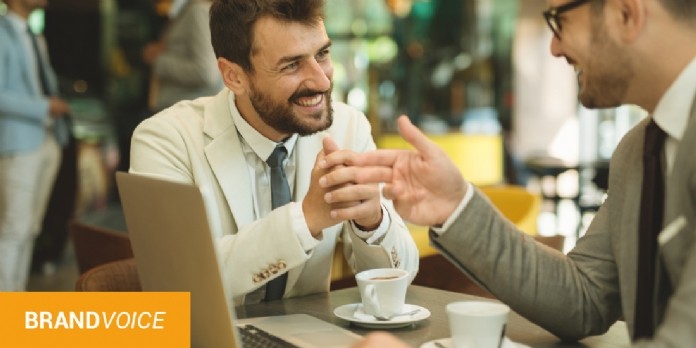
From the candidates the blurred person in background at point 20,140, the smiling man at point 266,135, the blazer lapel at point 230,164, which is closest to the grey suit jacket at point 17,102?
the blurred person in background at point 20,140

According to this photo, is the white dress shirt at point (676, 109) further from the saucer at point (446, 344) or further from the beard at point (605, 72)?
the saucer at point (446, 344)

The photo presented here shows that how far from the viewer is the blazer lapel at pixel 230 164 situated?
2123 millimetres

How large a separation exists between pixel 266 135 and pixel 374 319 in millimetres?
754

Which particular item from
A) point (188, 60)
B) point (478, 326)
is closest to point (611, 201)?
point (478, 326)

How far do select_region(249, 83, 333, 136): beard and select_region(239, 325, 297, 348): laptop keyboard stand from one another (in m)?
0.72

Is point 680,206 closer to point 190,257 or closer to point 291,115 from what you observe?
point 190,257

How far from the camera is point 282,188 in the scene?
2168 mm

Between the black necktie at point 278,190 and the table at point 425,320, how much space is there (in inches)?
6.2

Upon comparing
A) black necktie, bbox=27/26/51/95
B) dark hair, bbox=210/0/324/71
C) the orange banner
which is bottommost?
the orange banner

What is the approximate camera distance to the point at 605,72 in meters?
1.39

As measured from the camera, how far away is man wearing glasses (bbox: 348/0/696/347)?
4.25 feet

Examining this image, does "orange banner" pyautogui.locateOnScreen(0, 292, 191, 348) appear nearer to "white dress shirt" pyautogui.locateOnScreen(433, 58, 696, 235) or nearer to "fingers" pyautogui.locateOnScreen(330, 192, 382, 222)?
"fingers" pyautogui.locateOnScreen(330, 192, 382, 222)

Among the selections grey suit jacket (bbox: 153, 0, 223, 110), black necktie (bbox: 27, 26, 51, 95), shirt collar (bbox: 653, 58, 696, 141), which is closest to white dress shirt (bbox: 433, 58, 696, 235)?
shirt collar (bbox: 653, 58, 696, 141)

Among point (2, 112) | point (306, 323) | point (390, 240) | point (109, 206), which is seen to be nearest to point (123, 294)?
point (306, 323)
